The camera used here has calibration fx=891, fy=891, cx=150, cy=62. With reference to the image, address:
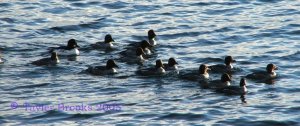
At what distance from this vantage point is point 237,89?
25.7 meters

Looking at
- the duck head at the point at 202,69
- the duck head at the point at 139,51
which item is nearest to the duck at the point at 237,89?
the duck head at the point at 202,69

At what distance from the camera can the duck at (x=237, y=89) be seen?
1008 inches

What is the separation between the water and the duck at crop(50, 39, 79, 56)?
267 millimetres

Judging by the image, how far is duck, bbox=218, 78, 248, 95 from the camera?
2559cm

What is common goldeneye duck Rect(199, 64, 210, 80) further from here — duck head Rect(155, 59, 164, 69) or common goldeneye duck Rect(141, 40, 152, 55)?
common goldeneye duck Rect(141, 40, 152, 55)

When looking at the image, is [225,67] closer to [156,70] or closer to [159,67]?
[159,67]

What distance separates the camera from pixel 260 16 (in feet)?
121

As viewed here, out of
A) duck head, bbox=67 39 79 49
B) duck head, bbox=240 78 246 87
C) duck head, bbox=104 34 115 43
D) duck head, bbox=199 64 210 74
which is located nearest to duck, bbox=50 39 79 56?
duck head, bbox=67 39 79 49

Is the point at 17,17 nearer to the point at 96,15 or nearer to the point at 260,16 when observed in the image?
the point at 96,15

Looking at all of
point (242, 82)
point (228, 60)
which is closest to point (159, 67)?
point (228, 60)

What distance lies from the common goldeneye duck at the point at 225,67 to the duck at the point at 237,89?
2212 millimetres

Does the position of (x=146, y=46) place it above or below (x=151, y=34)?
below

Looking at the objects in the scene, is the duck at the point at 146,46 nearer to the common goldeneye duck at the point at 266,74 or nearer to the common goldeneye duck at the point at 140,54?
the common goldeneye duck at the point at 140,54

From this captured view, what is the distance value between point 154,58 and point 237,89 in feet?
19.0
